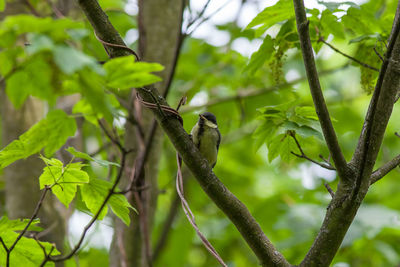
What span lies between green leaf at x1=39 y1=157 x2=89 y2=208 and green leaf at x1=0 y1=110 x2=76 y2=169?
0.23ft

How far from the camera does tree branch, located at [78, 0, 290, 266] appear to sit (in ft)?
5.06

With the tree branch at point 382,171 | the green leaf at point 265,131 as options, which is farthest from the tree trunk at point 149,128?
the tree branch at point 382,171

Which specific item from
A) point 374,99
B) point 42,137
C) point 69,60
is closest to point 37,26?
point 69,60

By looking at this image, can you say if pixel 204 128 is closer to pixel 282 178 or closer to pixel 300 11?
pixel 300 11

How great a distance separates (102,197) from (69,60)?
930 millimetres

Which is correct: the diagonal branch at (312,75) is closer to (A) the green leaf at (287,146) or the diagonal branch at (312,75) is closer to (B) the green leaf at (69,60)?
(A) the green leaf at (287,146)

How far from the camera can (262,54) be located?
6.99 ft

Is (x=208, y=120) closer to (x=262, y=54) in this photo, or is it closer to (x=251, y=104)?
(x=262, y=54)

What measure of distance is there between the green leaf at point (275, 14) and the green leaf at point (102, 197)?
3.12 ft

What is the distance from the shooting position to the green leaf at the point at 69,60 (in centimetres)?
93

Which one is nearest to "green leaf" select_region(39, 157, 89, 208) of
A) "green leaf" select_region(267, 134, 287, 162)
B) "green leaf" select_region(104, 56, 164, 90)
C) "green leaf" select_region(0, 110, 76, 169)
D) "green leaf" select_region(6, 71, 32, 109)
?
"green leaf" select_region(0, 110, 76, 169)

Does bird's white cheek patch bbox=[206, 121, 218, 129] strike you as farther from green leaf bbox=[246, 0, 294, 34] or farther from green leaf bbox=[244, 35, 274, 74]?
green leaf bbox=[246, 0, 294, 34]

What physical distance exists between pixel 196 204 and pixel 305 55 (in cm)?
345

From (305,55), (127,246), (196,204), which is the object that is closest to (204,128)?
(127,246)
